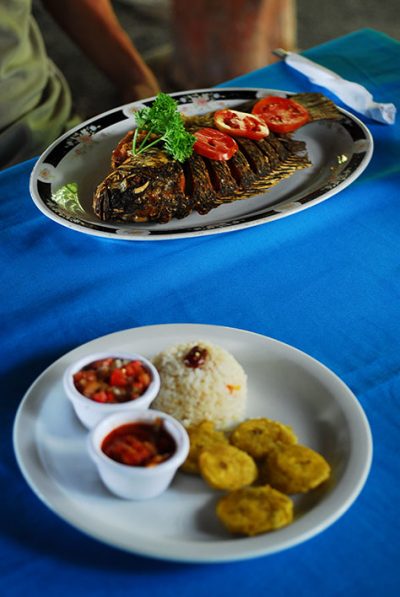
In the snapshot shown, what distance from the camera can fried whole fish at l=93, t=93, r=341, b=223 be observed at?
71.4 inches

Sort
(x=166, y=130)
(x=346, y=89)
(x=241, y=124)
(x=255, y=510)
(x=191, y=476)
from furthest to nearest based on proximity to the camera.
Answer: (x=346, y=89)
(x=241, y=124)
(x=166, y=130)
(x=191, y=476)
(x=255, y=510)

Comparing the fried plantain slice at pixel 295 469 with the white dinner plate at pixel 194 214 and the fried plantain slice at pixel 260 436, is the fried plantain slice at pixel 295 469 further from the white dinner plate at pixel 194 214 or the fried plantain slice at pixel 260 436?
the white dinner plate at pixel 194 214

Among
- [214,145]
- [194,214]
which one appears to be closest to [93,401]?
[194,214]

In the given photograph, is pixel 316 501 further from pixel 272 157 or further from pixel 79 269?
pixel 272 157

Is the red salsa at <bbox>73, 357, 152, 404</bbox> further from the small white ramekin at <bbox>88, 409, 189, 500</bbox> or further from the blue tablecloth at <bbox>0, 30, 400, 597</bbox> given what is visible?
the blue tablecloth at <bbox>0, 30, 400, 597</bbox>

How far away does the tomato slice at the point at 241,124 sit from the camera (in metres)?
2.02

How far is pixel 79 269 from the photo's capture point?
170cm

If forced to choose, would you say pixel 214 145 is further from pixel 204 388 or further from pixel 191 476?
pixel 191 476

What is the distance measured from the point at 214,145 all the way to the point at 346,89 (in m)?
0.57

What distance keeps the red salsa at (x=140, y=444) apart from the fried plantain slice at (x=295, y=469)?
0.16m

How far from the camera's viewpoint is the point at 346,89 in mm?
2266

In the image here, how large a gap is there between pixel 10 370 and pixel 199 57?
3430 mm

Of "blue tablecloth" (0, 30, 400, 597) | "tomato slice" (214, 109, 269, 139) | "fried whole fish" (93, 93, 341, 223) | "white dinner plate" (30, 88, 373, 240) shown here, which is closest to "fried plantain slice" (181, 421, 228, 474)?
"blue tablecloth" (0, 30, 400, 597)

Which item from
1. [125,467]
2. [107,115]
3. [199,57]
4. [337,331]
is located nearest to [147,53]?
[199,57]
